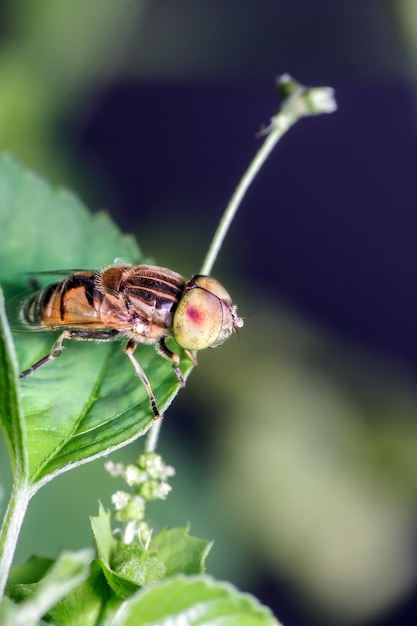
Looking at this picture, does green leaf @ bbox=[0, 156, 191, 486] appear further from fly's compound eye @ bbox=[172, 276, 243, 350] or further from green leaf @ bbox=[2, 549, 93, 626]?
green leaf @ bbox=[2, 549, 93, 626]

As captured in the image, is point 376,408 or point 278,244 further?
point 278,244

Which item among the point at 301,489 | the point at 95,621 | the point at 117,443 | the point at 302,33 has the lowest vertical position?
the point at 95,621

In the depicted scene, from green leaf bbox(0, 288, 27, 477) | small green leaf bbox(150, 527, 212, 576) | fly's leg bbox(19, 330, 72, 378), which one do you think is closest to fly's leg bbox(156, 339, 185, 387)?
fly's leg bbox(19, 330, 72, 378)

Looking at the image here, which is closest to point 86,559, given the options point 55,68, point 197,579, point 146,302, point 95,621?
point 197,579

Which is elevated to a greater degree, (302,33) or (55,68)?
(302,33)

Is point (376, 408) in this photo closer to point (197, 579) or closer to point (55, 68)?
point (55, 68)

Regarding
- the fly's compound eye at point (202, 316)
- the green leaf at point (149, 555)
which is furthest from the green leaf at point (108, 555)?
the fly's compound eye at point (202, 316)

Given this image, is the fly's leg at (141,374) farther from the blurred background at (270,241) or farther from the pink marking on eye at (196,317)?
the blurred background at (270,241)
